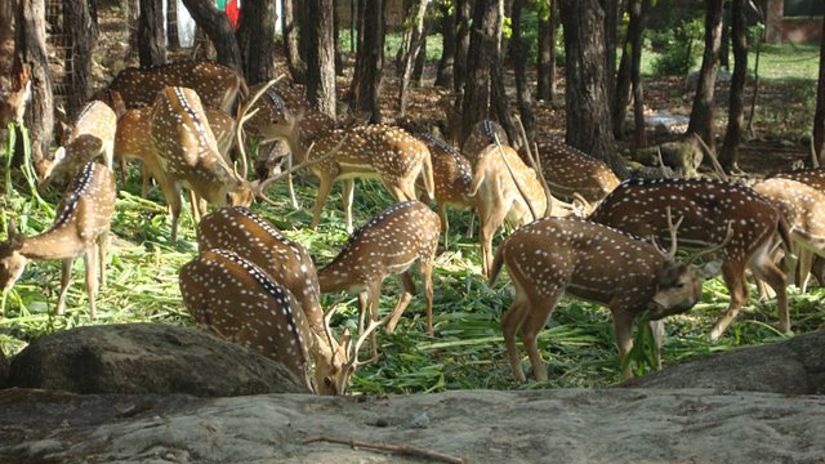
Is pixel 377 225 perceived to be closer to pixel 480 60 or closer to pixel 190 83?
pixel 190 83

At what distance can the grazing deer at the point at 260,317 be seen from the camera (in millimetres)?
6172

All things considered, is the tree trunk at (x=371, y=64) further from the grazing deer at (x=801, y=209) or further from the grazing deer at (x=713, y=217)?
the grazing deer at (x=713, y=217)

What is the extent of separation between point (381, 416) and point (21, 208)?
21.3 ft

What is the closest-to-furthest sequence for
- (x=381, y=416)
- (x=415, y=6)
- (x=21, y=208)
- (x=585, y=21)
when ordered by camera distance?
(x=381, y=416), (x=21, y=208), (x=585, y=21), (x=415, y=6)

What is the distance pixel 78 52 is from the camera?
41.7ft

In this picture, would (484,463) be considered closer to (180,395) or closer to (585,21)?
(180,395)

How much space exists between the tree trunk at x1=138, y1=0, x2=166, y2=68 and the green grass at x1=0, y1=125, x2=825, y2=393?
4.99 meters

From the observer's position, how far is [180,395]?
4543 millimetres

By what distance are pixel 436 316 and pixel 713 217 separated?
6.61 feet

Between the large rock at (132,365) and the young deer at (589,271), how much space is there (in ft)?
9.00

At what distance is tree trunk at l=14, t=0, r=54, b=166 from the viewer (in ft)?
36.5

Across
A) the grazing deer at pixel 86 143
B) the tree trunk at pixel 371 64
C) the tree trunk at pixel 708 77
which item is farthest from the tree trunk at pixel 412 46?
the grazing deer at pixel 86 143

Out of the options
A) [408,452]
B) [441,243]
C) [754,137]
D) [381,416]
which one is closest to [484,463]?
[408,452]

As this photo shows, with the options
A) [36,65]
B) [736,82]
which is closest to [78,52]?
[36,65]
